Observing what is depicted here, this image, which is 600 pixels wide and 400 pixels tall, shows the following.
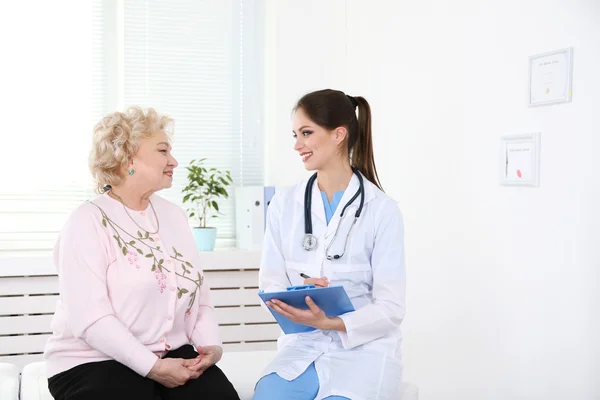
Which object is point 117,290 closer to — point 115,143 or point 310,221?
point 115,143

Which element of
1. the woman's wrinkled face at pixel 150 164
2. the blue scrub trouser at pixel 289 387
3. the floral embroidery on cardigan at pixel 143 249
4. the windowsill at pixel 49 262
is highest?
the woman's wrinkled face at pixel 150 164

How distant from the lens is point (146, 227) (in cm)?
242

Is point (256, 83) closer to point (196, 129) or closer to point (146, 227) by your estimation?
point (196, 129)

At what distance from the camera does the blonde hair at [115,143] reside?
2.40 meters

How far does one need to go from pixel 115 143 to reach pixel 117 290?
465 mm

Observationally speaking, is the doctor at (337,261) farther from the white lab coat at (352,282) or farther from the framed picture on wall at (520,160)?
the framed picture on wall at (520,160)

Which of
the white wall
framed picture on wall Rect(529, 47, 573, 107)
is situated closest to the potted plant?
the white wall

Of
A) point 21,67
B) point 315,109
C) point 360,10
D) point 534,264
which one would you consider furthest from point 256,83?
point 534,264

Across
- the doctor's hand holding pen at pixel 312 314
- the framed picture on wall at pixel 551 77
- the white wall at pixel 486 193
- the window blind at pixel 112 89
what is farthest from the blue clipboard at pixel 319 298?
the window blind at pixel 112 89

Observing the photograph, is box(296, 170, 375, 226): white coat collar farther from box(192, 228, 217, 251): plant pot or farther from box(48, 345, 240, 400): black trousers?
box(192, 228, 217, 251): plant pot

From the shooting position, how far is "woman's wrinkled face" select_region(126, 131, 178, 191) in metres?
2.42

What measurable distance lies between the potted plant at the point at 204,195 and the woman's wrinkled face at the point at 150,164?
1.79 m

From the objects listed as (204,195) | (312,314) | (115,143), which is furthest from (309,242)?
(204,195)

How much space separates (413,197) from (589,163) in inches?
44.1
